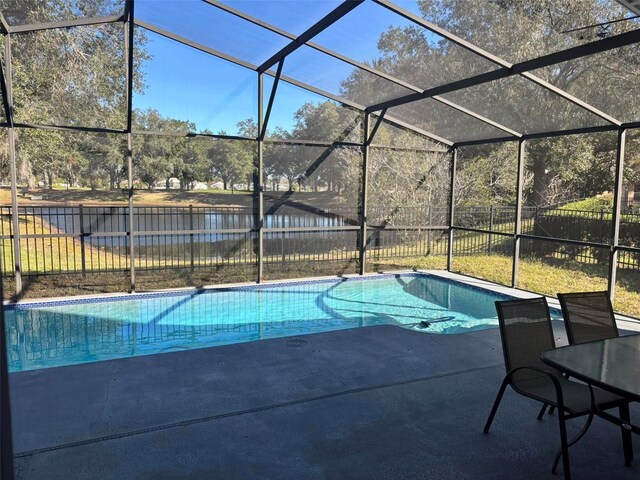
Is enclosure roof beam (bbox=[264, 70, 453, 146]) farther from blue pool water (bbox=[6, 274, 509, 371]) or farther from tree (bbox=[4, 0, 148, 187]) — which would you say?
blue pool water (bbox=[6, 274, 509, 371])

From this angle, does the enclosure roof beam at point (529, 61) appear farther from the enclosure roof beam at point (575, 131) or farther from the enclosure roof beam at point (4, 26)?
the enclosure roof beam at point (4, 26)

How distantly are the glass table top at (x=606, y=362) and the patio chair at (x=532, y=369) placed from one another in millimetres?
144

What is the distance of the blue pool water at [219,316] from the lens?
525 centimetres

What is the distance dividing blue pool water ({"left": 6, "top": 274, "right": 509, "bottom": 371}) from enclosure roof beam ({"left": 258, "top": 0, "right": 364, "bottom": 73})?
363cm

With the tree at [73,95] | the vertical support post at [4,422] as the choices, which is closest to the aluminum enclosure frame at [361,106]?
the tree at [73,95]

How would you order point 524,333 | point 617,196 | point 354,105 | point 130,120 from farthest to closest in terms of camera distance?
point 354,105 → point 130,120 → point 617,196 → point 524,333

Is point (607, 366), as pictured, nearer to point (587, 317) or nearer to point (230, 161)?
point (587, 317)

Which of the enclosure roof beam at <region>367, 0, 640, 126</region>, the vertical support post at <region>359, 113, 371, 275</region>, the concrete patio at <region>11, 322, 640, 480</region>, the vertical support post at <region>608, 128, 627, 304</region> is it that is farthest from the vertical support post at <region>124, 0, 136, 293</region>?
the vertical support post at <region>608, 128, 627, 304</region>

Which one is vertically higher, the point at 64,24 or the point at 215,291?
the point at 64,24

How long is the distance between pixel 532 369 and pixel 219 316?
486 cm

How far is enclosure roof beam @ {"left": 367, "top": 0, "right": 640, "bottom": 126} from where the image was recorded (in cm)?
390

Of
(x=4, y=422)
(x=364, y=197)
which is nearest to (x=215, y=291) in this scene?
(x=364, y=197)

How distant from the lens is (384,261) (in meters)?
9.26

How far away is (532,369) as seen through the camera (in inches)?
93.9
